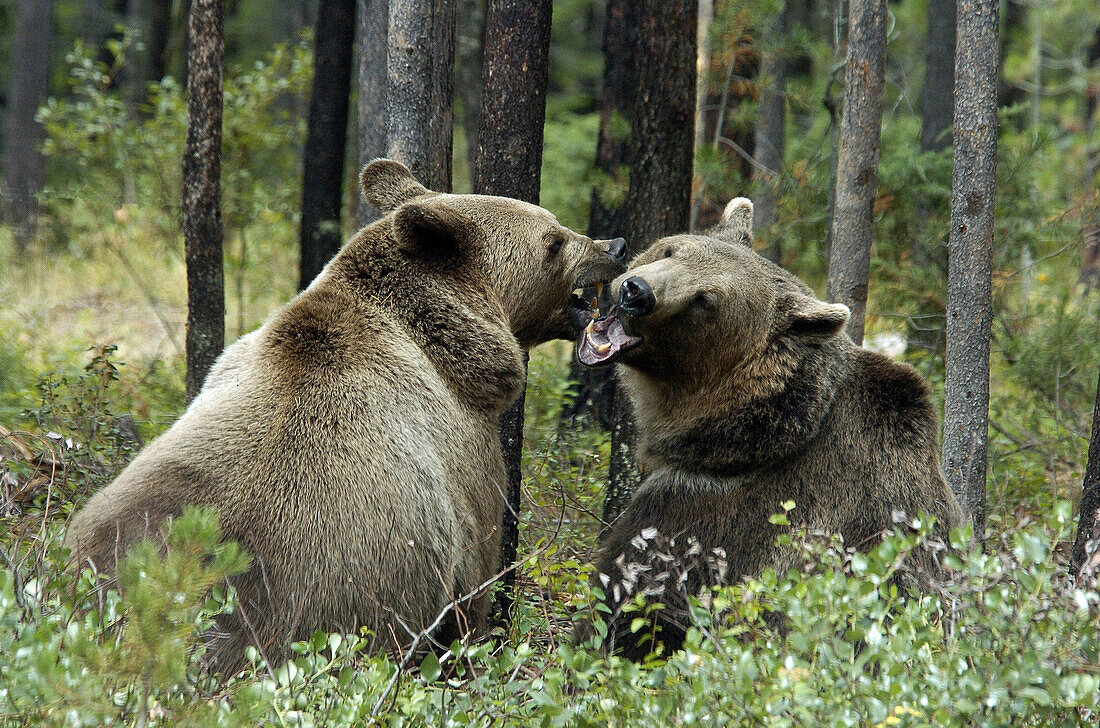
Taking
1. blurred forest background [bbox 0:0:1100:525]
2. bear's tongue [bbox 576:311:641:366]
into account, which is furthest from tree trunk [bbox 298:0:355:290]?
bear's tongue [bbox 576:311:641:366]

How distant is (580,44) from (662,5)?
19.8 meters

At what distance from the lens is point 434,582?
3.97m

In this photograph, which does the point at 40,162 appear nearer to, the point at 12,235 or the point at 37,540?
the point at 12,235

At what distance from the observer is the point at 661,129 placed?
20.8 feet

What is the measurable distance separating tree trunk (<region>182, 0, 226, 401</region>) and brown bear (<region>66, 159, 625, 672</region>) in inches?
123

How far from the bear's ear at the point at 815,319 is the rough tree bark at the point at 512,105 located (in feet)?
5.85

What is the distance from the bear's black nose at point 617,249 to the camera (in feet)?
15.9

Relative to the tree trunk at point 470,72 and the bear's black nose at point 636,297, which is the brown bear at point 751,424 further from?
the tree trunk at point 470,72

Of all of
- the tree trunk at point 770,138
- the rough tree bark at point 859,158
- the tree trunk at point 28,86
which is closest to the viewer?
the rough tree bark at point 859,158

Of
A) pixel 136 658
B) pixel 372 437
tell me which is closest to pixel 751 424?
pixel 372 437

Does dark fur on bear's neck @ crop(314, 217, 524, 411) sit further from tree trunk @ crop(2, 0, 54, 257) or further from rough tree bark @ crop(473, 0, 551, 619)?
tree trunk @ crop(2, 0, 54, 257)

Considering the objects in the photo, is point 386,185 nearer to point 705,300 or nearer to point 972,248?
point 705,300

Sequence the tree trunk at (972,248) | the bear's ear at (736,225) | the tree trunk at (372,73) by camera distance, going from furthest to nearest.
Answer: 1. the tree trunk at (372,73)
2. the tree trunk at (972,248)
3. the bear's ear at (736,225)

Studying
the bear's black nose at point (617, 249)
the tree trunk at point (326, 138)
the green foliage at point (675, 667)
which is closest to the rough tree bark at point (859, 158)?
the bear's black nose at point (617, 249)
